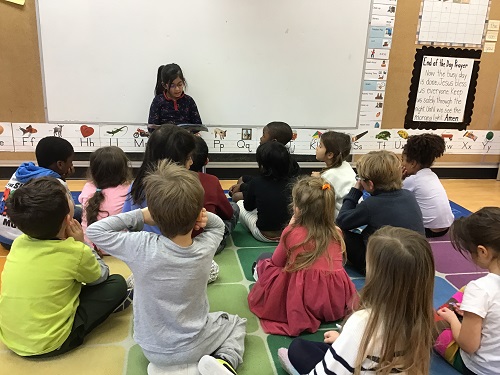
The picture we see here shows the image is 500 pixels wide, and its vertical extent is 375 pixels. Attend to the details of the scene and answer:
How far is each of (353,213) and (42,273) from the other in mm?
1411

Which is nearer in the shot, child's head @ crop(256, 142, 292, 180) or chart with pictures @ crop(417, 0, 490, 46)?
child's head @ crop(256, 142, 292, 180)

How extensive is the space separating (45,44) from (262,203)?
222cm

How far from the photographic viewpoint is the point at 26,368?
1535mm

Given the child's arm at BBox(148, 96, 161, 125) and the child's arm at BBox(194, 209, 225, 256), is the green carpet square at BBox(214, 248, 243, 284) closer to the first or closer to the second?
the child's arm at BBox(194, 209, 225, 256)

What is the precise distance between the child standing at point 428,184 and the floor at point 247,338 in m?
0.17

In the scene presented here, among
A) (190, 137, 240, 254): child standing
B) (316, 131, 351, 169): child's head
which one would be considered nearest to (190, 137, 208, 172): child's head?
(190, 137, 240, 254): child standing

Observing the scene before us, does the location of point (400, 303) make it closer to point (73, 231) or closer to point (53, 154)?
point (73, 231)

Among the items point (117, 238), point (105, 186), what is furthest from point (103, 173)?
→ point (117, 238)

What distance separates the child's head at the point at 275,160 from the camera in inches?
92.4

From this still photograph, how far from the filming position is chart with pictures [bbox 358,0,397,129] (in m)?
3.71

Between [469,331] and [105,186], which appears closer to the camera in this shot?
[469,331]

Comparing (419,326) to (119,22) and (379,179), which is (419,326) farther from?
(119,22)

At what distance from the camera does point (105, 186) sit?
2.32 metres

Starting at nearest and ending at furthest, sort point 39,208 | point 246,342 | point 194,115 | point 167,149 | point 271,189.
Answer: point 39,208, point 246,342, point 167,149, point 271,189, point 194,115
